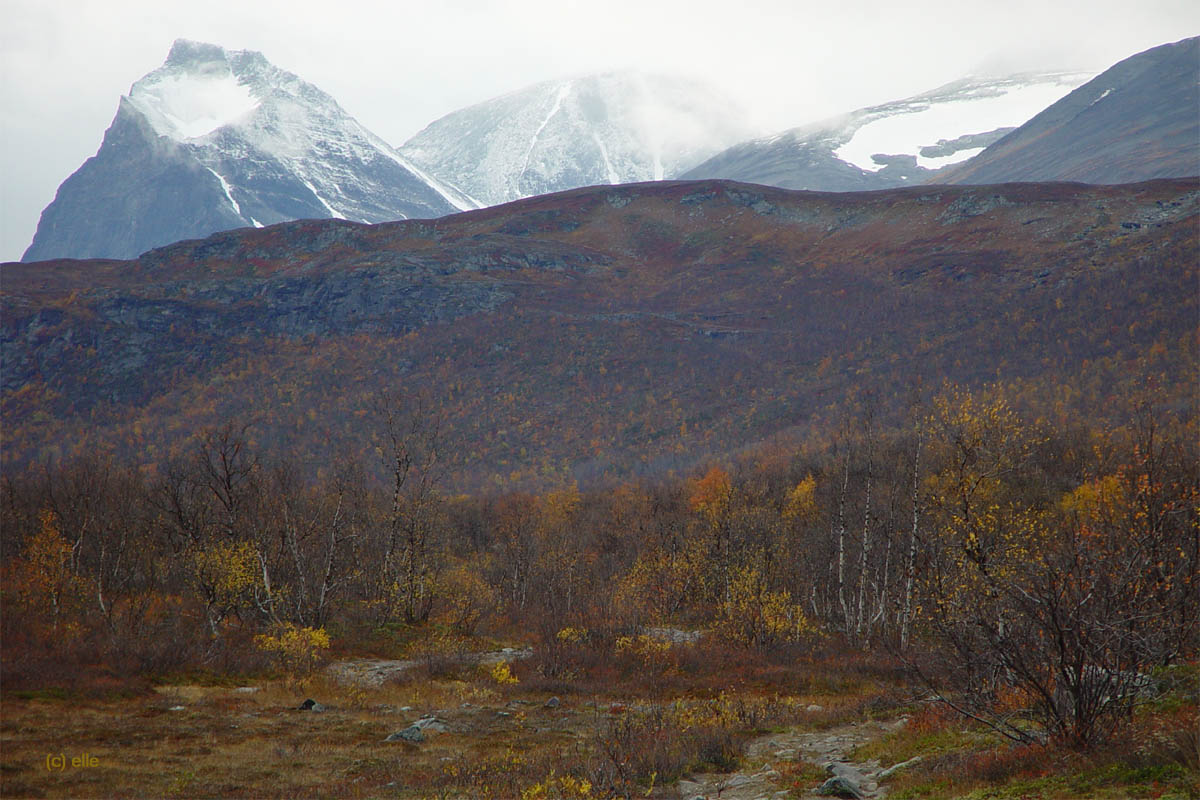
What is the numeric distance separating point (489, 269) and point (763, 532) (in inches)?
5458

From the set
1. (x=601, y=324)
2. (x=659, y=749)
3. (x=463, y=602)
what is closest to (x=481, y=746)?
(x=659, y=749)

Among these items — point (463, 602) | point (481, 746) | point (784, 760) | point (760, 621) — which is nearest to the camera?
point (784, 760)

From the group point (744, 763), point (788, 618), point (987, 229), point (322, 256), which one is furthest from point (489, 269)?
point (744, 763)

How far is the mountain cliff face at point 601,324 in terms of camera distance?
108 metres

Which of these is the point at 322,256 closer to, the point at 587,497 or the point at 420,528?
the point at 587,497

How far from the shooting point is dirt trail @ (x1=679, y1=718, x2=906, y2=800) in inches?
465

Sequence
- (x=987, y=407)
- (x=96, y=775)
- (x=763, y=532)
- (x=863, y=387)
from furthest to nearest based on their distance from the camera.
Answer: (x=863, y=387) → (x=763, y=532) → (x=987, y=407) → (x=96, y=775)

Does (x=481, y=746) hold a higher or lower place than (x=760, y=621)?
higher

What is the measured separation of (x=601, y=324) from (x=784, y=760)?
136 m

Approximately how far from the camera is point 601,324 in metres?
149

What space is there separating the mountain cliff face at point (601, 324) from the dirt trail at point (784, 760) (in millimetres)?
83153

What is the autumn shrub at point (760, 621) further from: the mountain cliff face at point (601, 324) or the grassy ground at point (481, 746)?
the mountain cliff face at point (601, 324)

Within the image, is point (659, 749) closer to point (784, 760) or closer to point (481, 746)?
point (784, 760)

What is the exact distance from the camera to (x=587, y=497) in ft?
293
